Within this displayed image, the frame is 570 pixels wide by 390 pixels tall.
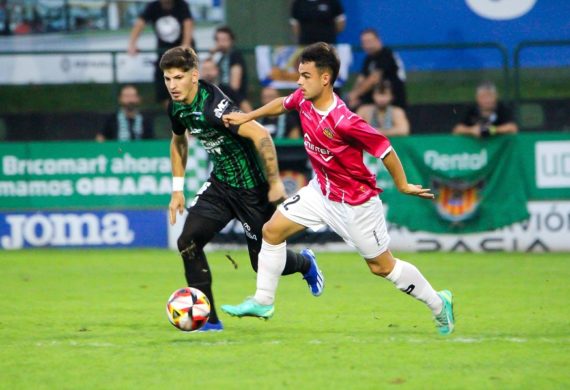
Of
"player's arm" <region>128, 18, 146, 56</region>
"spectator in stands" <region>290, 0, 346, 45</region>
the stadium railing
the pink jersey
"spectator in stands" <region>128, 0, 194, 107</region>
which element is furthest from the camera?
"spectator in stands" <region>290, 0, 346, 45</region>

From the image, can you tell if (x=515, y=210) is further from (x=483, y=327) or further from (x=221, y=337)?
(x=221, y=337)

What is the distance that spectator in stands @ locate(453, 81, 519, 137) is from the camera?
1515 cm

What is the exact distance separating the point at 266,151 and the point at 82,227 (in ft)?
23.4

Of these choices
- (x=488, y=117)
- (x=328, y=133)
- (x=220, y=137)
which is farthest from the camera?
(x=488, y=117)

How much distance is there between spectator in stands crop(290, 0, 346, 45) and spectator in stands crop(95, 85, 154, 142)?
2.50m

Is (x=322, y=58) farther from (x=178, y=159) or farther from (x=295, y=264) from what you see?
(x=295, y=264)

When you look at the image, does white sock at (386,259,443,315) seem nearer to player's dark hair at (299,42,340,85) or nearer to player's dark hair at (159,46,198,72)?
player's dark hair at (299,42,340,85)

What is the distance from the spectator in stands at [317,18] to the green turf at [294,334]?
4264 mm

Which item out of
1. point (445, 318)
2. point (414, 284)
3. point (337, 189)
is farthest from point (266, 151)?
point (445, 318)

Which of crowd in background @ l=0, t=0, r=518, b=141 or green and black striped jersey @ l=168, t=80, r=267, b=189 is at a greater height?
green and black striped jersey @ l=168, t=80, r=267, b=189

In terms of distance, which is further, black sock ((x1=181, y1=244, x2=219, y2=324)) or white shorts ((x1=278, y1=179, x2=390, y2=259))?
black sock ((x1=181, y1=244, x2=219, y2=324))

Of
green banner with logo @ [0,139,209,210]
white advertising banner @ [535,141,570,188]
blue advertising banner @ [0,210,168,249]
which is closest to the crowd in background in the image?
green banner with logo @ [0,139,209,210]

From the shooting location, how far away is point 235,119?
8680 mm

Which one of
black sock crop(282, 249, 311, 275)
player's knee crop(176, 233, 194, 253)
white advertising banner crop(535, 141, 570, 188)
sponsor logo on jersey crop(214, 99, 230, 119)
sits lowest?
white advertising banner crop(535, 141, 570, 188)
